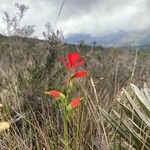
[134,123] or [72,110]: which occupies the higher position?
[72,110]

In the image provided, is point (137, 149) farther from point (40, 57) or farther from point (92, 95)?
point (40, 57)

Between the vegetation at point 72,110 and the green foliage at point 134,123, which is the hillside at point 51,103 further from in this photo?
the green foliage at point 134,123

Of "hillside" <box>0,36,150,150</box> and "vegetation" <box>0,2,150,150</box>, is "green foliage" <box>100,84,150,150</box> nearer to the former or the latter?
"vegetation" <box>0,2,150,150</box>

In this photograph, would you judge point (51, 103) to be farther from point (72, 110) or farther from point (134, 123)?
point (72, 110)

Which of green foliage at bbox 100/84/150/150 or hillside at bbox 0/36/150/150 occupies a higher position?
green foliage at bbox 100/84/150/150

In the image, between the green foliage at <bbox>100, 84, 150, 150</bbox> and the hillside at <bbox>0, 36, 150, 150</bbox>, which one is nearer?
the green foliage at <bbox>100, 84, 150, 150</bbox>

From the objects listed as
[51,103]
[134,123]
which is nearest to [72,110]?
[134,123]

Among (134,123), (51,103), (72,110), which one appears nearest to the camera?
(72,110)

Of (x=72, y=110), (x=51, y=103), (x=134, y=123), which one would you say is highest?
(x=72, y=110)

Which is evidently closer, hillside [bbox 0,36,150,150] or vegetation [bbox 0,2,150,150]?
vegetation [bbox 0,2,150,150]

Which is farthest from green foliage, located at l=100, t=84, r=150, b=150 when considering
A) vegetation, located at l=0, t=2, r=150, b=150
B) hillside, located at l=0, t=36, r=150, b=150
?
hillside, located at l=0, t=36, r=150, b=150

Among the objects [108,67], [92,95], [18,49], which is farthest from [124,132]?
[18,49]
